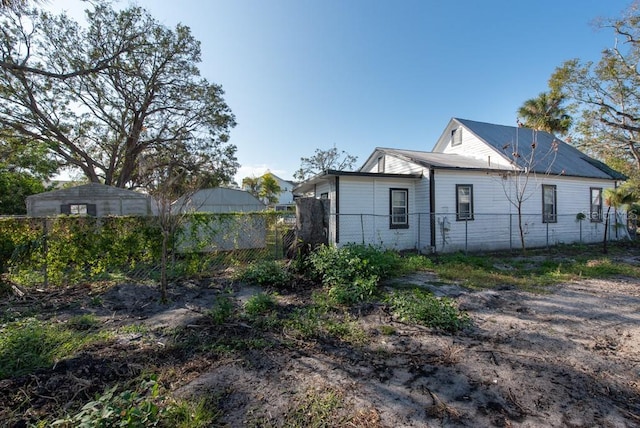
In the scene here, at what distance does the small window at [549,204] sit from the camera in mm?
13000

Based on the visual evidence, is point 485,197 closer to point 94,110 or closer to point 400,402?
point 400,402

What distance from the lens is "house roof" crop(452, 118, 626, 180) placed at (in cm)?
1332

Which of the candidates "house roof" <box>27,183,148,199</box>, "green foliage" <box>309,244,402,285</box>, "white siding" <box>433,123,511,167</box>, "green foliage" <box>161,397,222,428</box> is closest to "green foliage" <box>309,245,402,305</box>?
"green foliage" <box>309,244,402,285</box>

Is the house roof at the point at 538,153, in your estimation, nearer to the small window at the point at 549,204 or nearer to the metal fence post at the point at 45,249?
the small window at the point at 549,204

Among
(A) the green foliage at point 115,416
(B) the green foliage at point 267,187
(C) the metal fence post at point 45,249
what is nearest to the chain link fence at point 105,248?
(C) the metal fence post at point 45,249

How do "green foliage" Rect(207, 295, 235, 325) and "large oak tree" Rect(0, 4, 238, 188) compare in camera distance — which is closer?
"green foliage" Rect(207, 295, 235, 325)

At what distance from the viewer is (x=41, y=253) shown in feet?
20.0

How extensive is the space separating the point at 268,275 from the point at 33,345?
12.2ft

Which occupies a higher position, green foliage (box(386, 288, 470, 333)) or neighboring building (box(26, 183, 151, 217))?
neighboring building (box(26, 183, 151, 217))

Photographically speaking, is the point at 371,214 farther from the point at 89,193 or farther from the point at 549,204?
the point at 89,193

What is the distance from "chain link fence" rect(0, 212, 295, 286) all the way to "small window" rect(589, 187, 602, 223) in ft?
52.9

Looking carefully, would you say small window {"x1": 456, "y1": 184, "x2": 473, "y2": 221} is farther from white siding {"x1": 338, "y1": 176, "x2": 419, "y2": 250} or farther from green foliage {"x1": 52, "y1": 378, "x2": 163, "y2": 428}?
green foliage {"x1": 52, "y1": 378, "x2": 163, "y2": 428}

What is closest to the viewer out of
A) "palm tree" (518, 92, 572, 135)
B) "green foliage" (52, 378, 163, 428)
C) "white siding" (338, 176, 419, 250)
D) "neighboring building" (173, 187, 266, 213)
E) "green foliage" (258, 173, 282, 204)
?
"green foliage" (52, 378, 163, 428)

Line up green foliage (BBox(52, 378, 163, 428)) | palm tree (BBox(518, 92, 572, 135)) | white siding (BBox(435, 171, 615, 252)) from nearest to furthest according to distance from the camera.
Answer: green foliage (BBox(52, 378, 163, 428)) → white siding (BBox(435, 171, 615, 252)) → palm tree (BBox(518, 92, 572, 135))
